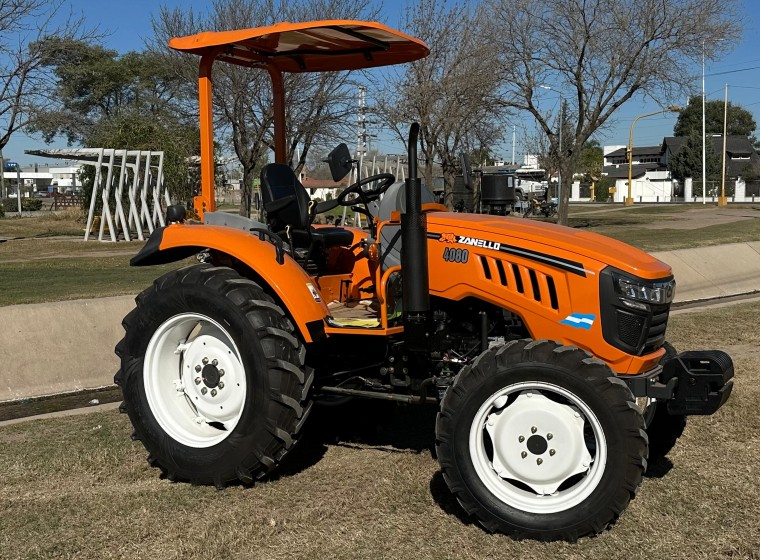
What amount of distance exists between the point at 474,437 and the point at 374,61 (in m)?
2.79

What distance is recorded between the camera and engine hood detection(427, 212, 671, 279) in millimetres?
3908

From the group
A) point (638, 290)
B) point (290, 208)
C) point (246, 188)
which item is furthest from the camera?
point (246, 188)

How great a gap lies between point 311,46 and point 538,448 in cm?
286

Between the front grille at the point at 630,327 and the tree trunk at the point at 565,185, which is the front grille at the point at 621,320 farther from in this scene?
the tree trunk at the point at 565,185

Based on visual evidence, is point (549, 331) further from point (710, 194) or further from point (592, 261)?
point (710, 194)

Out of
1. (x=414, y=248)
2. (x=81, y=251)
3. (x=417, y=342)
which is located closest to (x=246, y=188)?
(x=81, y=251)

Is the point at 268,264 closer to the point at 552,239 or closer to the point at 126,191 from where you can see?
the point at 552,239

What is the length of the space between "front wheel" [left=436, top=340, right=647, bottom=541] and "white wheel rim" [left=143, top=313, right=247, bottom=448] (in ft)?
4.34

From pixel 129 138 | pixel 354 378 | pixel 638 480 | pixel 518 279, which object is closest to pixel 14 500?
pixel 354 378

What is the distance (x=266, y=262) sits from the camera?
437 centimetres

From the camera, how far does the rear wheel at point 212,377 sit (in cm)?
420

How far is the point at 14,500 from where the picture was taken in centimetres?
427

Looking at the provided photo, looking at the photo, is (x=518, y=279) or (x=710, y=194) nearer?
(x=518, y=279)

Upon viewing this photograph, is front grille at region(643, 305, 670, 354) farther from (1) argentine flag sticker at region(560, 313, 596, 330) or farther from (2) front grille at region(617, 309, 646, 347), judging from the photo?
(1) argentine flag sticker at region(560, 313, 596, 330)
